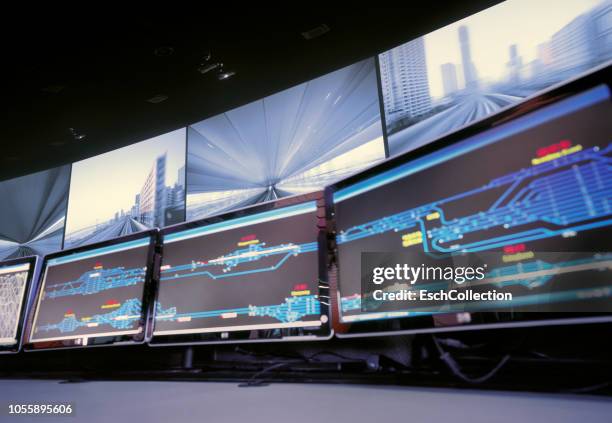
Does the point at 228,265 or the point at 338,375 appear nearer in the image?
the point at 338,375

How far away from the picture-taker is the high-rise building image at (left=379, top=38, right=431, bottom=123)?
7.29ft

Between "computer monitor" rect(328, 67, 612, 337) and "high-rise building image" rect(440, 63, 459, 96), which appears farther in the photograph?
"high-rise building image" rect(440, 63, 459, 96)

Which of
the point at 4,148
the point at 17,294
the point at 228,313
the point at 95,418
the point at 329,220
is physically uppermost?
the point at 4,148

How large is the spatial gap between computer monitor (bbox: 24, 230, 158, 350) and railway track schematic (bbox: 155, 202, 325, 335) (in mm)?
92

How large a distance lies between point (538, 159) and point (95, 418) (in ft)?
2.64

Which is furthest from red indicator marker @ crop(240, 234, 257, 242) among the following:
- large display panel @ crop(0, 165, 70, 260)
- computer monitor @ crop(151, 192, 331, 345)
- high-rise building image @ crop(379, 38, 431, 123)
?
large display panel @ crop(0, 165, 70, 260)

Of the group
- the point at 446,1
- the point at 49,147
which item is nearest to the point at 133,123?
the point at 49,147

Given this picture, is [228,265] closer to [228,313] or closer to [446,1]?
[228,313]

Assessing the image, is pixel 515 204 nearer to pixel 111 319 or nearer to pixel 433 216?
pixel 433 216

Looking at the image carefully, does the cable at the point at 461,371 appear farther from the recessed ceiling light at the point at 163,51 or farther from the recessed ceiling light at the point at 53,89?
the recessed ceiling light at the point at 53,89

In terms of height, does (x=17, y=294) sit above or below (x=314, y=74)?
below

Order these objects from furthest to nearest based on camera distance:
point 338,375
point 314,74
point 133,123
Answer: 1. point 133,123
2. point 314,74
3. point 338,375

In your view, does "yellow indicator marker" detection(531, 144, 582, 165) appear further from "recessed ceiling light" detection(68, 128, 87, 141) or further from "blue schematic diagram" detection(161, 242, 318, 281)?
"recessed ceiling light" detection(68, 128, 87, 141)

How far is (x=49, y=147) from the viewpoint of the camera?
355 cm
